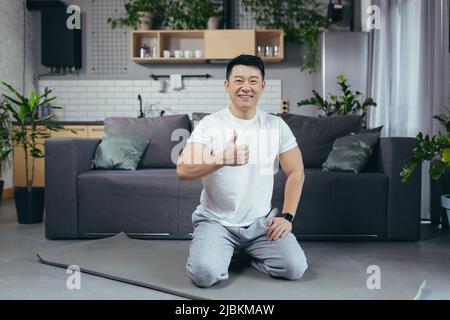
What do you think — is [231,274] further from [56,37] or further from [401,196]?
[56,37]

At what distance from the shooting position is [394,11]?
14.8 feet

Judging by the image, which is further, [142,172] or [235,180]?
[142,172]

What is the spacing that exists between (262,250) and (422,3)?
2635 millimetres

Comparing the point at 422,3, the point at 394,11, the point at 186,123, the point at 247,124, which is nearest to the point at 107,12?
the point at 186,123

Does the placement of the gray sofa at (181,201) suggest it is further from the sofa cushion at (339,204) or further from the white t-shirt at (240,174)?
the white t-shirt at (240,174)

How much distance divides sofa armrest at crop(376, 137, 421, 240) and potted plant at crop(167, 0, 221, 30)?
11.3ft

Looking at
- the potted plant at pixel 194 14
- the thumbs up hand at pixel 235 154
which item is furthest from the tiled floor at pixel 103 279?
the potted plant at pixel 194 14

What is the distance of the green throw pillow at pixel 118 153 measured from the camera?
3521mm

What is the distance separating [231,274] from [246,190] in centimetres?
41

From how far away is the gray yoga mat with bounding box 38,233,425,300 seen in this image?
2.03 metres

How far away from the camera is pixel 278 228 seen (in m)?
2.16

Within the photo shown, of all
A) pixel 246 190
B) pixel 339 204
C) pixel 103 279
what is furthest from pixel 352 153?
pixel 103 279
